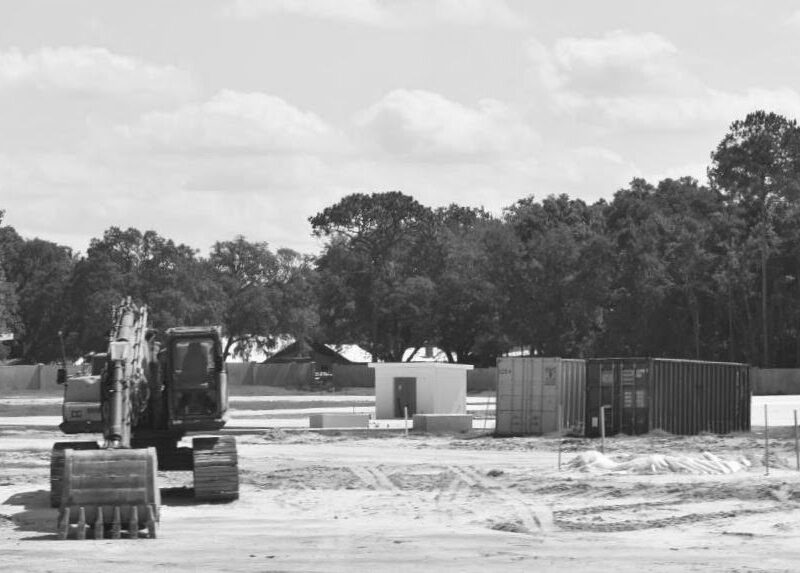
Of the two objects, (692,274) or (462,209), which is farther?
(462,209)

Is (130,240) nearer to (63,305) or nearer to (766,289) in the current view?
(63,305)

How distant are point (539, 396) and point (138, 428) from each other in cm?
2521

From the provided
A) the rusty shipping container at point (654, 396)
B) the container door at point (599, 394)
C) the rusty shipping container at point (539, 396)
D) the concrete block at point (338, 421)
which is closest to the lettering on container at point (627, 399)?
the rusty shipping container at point (654, 396)

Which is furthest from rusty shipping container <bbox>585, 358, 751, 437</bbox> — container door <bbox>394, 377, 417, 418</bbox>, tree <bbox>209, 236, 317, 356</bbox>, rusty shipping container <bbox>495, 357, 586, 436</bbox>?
tree <bbox>209, 236, 317, 356</bbox>

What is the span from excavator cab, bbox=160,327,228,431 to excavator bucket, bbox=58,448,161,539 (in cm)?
475

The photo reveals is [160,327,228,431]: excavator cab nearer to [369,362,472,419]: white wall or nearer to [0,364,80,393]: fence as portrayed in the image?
[369,362,472,419]: white wall

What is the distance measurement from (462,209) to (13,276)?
48568mm

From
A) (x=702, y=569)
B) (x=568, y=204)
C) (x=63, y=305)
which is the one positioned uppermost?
(x=568, y=204)

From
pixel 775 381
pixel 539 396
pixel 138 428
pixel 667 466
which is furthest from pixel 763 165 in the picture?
pixel 138 428

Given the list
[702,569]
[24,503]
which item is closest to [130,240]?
[24,503]

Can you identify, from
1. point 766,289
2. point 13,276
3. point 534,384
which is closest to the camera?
point 534,384

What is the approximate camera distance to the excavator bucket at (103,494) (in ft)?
66.3

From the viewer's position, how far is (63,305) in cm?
13188

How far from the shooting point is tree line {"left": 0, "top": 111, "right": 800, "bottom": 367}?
109m
